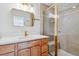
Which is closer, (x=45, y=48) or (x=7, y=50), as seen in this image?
(x=7, y=50)

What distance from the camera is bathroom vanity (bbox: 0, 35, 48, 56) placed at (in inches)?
61.5

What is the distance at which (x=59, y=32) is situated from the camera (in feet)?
5.66

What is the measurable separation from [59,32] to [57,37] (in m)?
0.07

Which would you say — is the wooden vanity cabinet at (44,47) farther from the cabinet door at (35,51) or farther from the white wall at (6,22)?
the white wall at (6,22)

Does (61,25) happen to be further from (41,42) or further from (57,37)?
(41,42)

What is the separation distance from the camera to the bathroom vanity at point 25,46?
156 cm

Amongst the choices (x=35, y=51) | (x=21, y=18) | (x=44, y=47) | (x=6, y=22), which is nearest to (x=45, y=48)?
(x=44, y=47)

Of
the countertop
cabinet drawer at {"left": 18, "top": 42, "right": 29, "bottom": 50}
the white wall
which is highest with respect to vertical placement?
the white wall

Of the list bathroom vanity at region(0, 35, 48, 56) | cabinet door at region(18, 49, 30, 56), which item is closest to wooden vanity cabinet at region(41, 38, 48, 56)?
bathroom vanity at region(0, 35, 48, 56)

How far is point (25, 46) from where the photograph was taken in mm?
1667

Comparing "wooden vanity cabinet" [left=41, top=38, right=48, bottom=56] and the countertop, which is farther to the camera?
"wooden vanity cabinet" [left=41, top=38, right=48, bottom=56]

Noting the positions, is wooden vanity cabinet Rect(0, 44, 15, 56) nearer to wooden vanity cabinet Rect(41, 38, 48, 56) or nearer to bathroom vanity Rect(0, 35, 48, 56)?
bathroom vanity Rect(0, 35, 48, 56)

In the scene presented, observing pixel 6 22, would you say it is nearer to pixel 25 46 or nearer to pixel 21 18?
pixel 21 18

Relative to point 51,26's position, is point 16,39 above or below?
below
